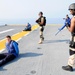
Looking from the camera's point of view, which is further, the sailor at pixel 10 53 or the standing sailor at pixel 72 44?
the sailor at pixel 10 53

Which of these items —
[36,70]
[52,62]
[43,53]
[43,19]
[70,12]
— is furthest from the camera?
[43,19]

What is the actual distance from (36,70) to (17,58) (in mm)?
1736

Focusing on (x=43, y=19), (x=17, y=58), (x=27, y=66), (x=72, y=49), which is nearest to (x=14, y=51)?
(x=17, y=58)

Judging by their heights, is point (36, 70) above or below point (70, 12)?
below

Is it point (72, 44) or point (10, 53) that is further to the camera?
point (10, 53)

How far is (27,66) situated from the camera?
606 centimetres

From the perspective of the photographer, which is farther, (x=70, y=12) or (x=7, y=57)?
(x=7, y=57)

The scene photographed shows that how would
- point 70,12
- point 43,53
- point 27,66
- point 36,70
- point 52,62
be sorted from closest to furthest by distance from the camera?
point 70,12, point 36,70, point 27,66, point 52,62, point 43,53

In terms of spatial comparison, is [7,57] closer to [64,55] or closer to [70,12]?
[64,55]

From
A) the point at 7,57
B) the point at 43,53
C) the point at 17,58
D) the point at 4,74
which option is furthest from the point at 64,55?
the point at 4,74

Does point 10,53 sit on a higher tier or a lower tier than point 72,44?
lower

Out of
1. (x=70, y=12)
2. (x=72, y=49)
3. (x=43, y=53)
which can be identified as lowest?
(x=43, y=53)

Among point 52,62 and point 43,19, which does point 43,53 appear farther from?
point 43,19

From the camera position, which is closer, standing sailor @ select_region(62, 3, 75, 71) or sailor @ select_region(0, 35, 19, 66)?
standing sailor @ select_region(62, 3, 75, 71)
